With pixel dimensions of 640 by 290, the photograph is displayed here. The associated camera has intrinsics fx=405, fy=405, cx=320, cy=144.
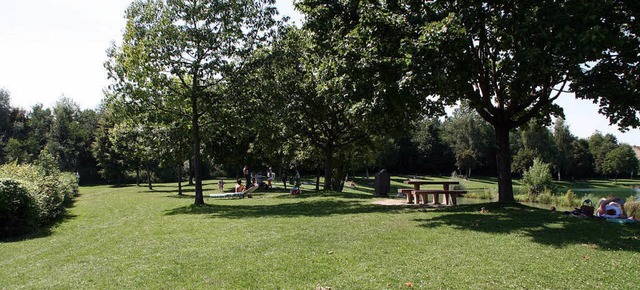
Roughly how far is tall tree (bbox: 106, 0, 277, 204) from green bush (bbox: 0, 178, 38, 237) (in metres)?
6.67

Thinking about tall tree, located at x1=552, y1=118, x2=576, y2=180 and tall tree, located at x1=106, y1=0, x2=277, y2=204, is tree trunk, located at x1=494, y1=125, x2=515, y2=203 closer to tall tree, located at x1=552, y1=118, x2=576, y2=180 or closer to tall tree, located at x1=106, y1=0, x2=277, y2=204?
tall tree, located at x1=106, y1=0, x2=277, y2=204

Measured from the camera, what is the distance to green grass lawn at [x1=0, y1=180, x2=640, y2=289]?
6.06 m

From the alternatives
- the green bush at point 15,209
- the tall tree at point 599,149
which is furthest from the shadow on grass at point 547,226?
the tall tree at point 599,149

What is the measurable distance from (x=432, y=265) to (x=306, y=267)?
209cm

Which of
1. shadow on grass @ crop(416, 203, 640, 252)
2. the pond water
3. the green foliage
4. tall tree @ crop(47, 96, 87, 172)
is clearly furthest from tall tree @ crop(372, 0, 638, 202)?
tall tree @ crop(47, 96, 87, 172)

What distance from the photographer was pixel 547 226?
1023cm

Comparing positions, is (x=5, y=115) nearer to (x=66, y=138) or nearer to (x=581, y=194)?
(x=66, y=138)

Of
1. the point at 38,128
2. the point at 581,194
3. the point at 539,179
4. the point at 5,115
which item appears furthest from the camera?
the point at 38,128

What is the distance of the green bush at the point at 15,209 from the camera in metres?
11.7

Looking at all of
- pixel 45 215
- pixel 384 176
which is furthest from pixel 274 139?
pixel 45 215

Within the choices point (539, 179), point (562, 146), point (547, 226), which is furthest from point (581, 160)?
point (547, 226)

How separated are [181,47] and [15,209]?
9.40 meters

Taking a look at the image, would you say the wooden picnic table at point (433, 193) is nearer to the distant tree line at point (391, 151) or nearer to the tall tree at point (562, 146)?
the distant tree line at point (391, 151)

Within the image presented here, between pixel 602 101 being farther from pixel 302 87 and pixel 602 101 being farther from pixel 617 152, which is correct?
pixel 617 152
